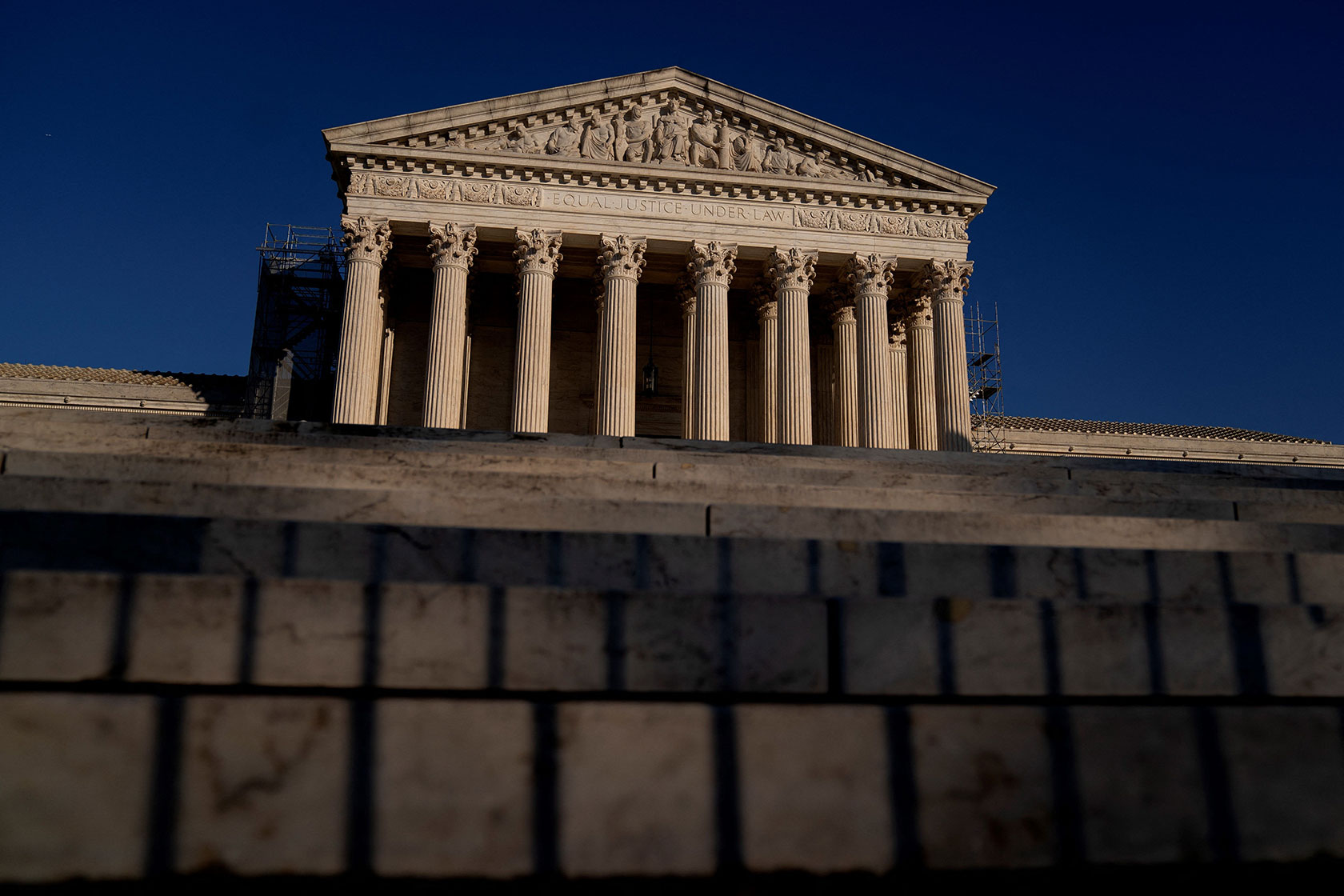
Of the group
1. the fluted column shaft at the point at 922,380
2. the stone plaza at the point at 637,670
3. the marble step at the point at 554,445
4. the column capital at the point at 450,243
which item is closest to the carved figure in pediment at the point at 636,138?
the column capital at the point at 450,243

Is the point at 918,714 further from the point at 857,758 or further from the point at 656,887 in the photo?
the point at 656,887

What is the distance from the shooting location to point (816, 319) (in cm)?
2631

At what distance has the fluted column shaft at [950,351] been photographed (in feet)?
71.4

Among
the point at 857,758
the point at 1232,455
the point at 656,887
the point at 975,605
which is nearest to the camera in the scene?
the point at 656,887

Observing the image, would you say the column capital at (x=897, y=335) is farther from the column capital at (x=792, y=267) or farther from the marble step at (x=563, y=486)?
the marble step at (x=563, y=486)

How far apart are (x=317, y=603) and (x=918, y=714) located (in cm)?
Answer: 210

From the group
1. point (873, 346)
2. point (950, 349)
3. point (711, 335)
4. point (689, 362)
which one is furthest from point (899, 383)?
point (689, 362)

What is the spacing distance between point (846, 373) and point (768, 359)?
2107 millimetres

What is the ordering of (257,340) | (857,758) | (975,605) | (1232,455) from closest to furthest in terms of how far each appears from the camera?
(857,758) < (975,605) < (257,340) < (1232,455)

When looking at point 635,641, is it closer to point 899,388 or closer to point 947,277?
point 947,277

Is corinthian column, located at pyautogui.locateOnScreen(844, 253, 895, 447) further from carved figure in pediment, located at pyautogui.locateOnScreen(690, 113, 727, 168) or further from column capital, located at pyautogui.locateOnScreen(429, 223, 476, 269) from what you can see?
column capital, located at pyautogui.locateOnScreen(429, 223, 476, 269)

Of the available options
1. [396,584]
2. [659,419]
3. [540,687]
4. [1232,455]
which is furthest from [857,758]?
[1232,455]

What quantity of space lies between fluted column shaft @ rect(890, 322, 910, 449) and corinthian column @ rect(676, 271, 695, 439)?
5.40 m

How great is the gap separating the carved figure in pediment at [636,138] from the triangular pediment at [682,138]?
21mm
